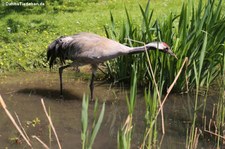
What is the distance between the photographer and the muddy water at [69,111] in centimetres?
468

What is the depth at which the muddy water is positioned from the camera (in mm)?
4684

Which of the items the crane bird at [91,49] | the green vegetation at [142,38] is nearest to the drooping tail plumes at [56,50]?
the crane bird at [91,49]

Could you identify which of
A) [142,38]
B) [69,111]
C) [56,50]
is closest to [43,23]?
[56,50]

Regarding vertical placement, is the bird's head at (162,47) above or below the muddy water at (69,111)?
above

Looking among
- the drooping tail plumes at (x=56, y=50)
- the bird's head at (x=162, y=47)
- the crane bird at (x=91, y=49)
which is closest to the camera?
the bird's head at (x=162, y=47)

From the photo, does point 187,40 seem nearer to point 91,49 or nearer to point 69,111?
point 91,49

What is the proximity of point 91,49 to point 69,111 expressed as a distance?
82 cm

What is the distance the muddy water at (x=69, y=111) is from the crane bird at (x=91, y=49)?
332 mm

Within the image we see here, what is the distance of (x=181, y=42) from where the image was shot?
224 inches

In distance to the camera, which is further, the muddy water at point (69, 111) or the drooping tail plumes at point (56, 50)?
the drooping tail plumes at point (56, 50)

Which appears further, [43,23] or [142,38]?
[43,23]

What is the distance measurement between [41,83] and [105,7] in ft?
12.5

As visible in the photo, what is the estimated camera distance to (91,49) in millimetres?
5645

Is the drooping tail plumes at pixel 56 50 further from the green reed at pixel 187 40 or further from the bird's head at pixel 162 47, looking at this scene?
the bird's head at pixel 162 47
